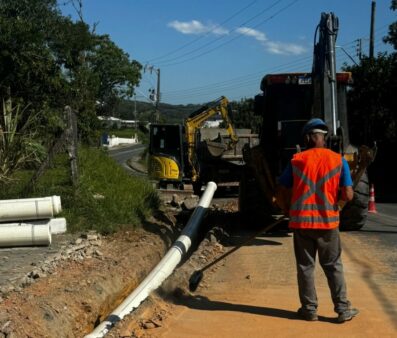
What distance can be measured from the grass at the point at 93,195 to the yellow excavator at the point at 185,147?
24.4 ft

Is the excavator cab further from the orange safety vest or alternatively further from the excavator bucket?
the orange safety vest

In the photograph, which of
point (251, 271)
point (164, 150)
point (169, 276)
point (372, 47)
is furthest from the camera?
point (372, 47)

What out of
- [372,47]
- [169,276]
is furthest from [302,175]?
[372,47]

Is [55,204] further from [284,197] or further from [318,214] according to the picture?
[318,214]

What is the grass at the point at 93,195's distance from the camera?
10812 mm

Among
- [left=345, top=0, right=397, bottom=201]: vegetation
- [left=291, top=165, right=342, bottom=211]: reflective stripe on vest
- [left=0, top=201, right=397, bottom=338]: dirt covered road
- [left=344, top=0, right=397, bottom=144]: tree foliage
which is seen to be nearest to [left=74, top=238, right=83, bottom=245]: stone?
[left=0, top=201, right=397, bottom=338]: dirt covered road

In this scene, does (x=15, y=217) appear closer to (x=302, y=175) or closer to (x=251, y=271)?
(x=251, y=271)

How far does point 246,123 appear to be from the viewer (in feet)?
206

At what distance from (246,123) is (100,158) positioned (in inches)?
1912

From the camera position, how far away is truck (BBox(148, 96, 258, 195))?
816 inches

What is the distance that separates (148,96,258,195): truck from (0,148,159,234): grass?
6889 mm

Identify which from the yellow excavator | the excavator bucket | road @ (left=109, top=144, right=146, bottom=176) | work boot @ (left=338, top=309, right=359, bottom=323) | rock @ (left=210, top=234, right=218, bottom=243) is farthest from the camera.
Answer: road @ (left=109, top=144, right=146, bottom=176)

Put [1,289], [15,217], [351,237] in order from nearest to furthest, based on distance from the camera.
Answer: [1,289]
[15,217]
[351,237]

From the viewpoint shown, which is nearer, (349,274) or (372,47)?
(349,274)
